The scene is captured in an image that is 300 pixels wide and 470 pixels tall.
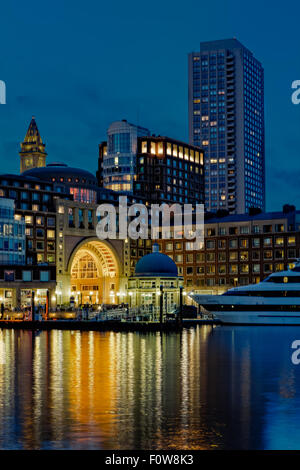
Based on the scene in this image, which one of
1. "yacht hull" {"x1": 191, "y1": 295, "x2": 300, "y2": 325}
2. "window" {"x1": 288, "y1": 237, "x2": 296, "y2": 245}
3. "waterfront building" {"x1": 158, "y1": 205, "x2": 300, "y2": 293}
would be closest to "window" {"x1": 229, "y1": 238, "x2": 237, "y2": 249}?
"waterfront building" {"x1": 158, "y1": 205, "x2": 300, "y2": 293}

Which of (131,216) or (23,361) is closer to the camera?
(23,361)

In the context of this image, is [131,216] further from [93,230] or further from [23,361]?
[23,361]

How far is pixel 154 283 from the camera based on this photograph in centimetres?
13200

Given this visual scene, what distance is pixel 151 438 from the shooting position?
81.1ft

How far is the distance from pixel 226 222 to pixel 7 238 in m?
50.8

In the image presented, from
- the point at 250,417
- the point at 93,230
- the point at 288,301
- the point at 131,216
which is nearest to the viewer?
the point at 250,417

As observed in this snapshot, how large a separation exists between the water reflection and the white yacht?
49179 mm

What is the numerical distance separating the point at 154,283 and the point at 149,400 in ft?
325

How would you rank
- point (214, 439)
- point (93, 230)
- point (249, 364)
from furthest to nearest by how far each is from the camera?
point (93, 230) < point (249, 364) < point (214, 439)

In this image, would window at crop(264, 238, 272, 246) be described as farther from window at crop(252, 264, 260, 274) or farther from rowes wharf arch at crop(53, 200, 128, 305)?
rowes wharf arch at crop(53, 200, 128, 305)

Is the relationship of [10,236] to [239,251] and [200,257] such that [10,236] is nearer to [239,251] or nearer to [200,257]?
[200,257]

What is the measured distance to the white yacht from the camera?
10756 centimetres
